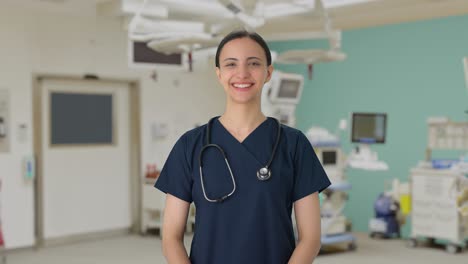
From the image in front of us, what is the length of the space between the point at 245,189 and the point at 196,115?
20.2 ft

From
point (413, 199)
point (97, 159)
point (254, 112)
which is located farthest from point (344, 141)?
point (254, 112)

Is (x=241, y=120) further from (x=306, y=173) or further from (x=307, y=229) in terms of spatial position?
(x=307, y=229)

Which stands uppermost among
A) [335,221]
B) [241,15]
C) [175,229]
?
[241,15]

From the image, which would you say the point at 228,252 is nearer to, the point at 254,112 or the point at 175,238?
the point at 175,238

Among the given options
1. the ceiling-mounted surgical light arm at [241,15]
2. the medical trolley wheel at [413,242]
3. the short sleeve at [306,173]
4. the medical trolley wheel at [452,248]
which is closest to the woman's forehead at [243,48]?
the short sleeve at [306,173]

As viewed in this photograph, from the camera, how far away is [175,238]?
1.51 meters

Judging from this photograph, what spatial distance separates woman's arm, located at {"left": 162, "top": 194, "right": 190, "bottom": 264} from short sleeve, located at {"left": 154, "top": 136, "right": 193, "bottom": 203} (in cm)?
2

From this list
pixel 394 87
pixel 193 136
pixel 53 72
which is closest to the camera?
pixel 193 136

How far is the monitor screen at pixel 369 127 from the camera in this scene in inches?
220

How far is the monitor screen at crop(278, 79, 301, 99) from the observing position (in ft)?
18.6

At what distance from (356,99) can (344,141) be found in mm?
547

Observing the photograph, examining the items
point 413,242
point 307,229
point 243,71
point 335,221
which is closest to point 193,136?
point 243,71

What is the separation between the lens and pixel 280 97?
5.67 meters

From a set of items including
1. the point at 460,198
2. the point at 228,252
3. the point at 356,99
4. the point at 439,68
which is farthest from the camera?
the point at 356,99
